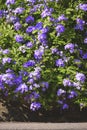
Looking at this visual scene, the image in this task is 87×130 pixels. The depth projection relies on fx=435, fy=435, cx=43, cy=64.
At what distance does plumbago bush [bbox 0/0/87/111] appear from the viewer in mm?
Result: 5039

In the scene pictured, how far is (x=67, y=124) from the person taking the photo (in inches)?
197

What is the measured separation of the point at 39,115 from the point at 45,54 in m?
0.77

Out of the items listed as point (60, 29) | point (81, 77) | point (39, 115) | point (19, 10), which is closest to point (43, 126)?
point (39, 115)

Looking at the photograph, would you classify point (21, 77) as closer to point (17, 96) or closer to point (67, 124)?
point (17, 96)

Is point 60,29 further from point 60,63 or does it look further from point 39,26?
point 60,63

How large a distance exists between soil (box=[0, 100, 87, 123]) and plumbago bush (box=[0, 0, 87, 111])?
15 centimetres

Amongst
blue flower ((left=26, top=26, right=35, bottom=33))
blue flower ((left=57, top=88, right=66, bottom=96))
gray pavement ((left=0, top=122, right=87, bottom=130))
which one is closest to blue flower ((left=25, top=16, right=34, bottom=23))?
blue flower ((left=26, top=26, right=35, bottom=33))

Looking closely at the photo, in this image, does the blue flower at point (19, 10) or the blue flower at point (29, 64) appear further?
the blue flower at point (19, 10)

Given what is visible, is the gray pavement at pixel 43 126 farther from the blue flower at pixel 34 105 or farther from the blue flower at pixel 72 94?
the blue flower at pixel 72 94

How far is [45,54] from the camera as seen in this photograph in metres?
5.13

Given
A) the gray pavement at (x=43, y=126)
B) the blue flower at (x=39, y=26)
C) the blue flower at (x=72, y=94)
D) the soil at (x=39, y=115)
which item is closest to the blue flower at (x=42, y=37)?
the blue flower at (x=39, y=26)

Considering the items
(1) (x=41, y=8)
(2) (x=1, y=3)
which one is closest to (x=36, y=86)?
(1) (x=41, y=8)

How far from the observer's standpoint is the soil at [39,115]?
5.28 meters

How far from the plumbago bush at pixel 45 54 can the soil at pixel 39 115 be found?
15 centimetres
